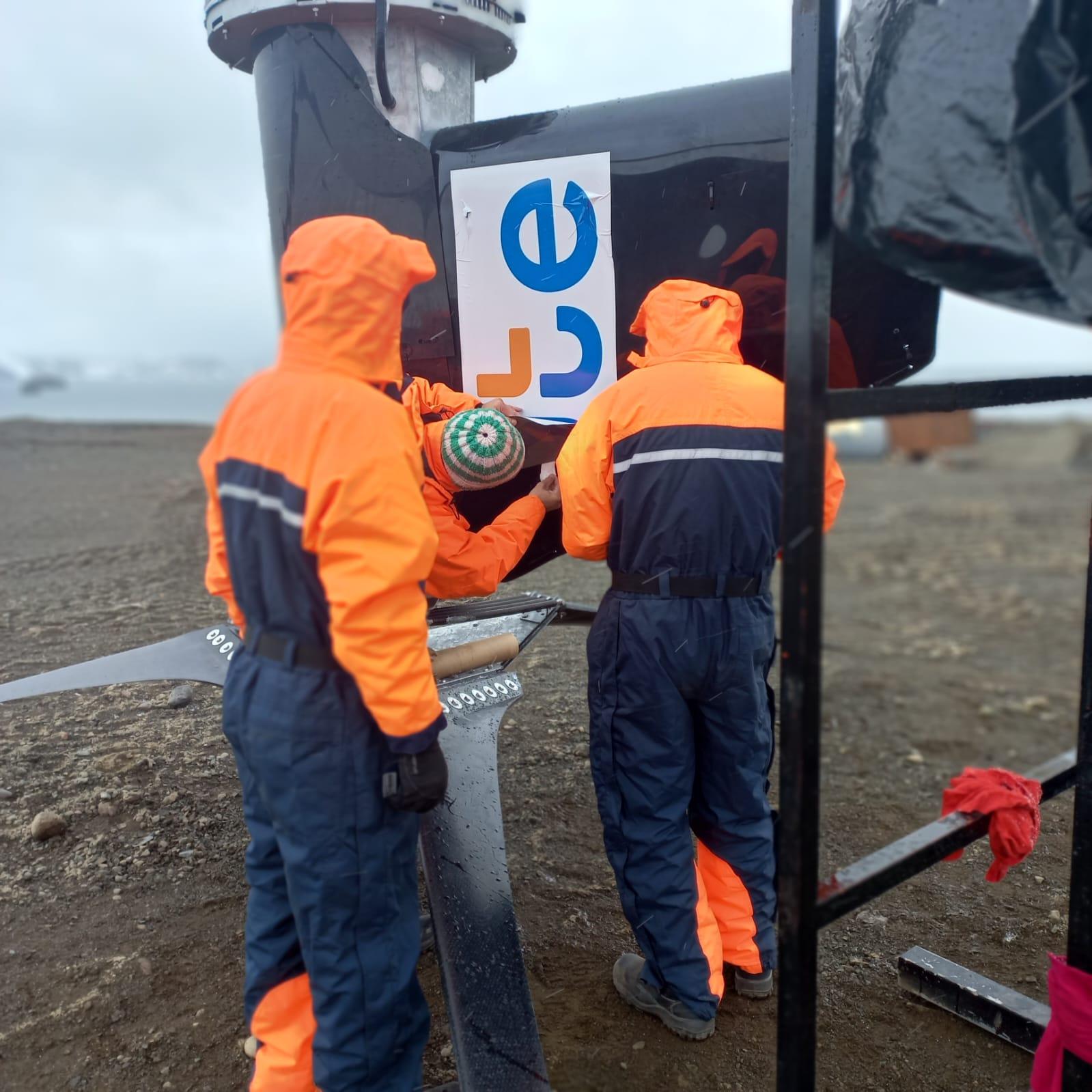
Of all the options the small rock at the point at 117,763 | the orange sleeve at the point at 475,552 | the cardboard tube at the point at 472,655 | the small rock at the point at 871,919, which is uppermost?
the orange sleeve at the point at 475,552

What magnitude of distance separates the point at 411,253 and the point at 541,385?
1.27 m

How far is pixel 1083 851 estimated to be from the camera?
221 cm

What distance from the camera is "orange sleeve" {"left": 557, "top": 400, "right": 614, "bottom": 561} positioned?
8.61 ft

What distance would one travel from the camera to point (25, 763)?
376cm

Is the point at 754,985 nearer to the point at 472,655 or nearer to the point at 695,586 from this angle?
the point at 695,586

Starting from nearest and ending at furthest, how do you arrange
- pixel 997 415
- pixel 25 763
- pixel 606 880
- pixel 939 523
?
pixel 606 880, pixel 25 763, pixel 939 523, pixel 997 415

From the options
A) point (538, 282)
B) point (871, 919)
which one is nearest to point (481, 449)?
point (538, 282)

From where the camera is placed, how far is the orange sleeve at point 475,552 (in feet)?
8.57

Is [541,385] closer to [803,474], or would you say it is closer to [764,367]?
[764,367]

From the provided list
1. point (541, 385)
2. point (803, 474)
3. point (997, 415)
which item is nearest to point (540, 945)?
point (541, 385)

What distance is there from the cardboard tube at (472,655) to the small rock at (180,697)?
2135 millimetres

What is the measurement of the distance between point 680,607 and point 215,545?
119 cm

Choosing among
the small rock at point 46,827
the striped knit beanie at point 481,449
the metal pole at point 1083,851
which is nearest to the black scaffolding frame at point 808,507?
the metal pole at point 1083,851

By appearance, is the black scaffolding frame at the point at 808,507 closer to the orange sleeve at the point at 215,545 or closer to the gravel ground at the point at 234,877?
the gravel ground at the point at 234,877
